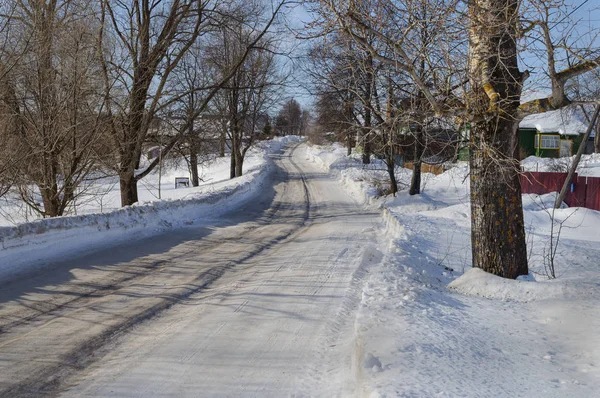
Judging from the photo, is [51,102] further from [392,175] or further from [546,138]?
[546,138]

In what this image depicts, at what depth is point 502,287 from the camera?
20.1ft

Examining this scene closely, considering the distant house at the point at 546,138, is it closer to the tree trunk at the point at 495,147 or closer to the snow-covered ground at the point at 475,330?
the snow-covered ground at the point at 475,330

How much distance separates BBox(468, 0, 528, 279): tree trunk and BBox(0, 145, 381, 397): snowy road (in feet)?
6.28

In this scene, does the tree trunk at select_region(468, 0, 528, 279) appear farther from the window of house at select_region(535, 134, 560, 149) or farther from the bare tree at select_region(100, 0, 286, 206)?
the window of house at select_region(535, 134, 560, 149)

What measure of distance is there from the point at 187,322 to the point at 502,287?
3.83 metres

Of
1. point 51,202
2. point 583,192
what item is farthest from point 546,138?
point 51,202

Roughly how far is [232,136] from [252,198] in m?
14.6

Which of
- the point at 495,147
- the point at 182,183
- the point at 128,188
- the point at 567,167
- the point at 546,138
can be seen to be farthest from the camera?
the point at 546,138

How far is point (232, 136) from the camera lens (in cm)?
3534

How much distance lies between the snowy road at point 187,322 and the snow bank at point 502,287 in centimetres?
142

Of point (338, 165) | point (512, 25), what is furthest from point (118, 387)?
point (338, 165)

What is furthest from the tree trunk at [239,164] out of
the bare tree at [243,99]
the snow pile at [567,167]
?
the snow pile at [567,167]

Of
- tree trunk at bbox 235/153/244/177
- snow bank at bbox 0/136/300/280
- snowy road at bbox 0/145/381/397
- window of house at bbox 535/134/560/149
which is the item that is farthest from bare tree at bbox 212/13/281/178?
window of house at bbox 535/134/560/149

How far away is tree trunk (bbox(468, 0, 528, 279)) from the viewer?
6141 millimetres
